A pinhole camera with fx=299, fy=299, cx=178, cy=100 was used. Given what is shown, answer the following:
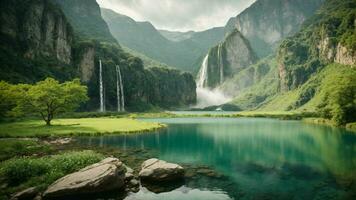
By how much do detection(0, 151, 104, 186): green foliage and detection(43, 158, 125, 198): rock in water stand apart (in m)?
1.92

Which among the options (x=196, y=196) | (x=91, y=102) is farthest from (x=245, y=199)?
(x=91, y=102)

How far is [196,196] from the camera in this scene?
80.7ft

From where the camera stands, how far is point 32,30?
182 metres

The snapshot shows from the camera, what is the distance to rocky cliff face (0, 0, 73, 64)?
172 m

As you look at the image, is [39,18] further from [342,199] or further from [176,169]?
[342,199]

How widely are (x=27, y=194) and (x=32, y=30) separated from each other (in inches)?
7205

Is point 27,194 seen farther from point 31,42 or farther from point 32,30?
point 32,30

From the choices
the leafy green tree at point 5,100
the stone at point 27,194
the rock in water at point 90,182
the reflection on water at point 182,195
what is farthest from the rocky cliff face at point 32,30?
the reflection on water at point 182,195

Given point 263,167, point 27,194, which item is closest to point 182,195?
point 27,194

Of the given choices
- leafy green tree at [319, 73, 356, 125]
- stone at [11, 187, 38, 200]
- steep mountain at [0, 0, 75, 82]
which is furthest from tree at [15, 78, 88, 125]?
leafy green tree at [319, 73, 356, 125]

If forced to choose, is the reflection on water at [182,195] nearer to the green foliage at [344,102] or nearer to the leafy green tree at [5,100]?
the leafy green tree at [5,100]

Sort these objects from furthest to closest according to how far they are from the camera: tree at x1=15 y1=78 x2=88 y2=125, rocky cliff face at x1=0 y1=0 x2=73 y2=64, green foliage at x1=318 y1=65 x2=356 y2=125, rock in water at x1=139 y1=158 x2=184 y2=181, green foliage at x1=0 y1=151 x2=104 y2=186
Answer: rocky cliff face at x1=0 y1=0 x2=73 y2=64
green foliage at x1=318 y1=65 x2=356 y2=125
tree at x1=15 y1=78 x2=88 y2=125
rock in water at x1=139 y1=158 x2=184 y2=181
green foliage at x1=0 y1=151 x2=104 y2=186

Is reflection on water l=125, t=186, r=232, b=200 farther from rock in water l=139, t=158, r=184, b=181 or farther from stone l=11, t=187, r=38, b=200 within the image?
stone l=11, t=187, r=38, b=200

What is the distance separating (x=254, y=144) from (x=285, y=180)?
26283 mm
